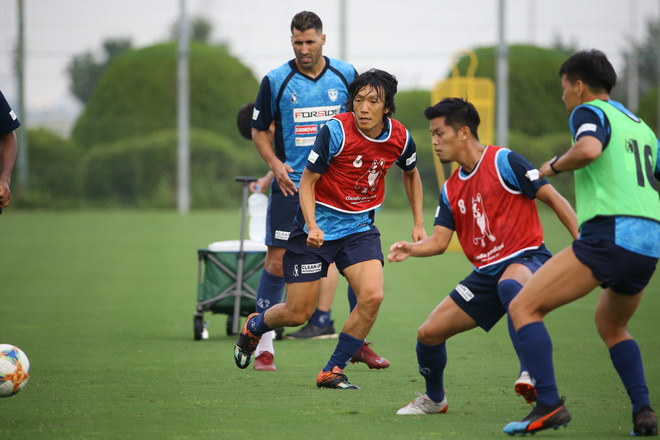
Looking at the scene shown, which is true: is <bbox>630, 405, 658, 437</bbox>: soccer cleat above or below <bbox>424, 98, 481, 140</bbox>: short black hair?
below

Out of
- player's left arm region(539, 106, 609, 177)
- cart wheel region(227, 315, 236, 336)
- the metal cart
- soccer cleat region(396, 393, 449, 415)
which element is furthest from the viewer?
cart wheel region(227, 315, 236, 336)

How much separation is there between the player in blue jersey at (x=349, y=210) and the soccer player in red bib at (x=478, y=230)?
2.47 ft

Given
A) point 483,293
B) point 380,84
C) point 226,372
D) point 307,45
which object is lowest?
point 226,372

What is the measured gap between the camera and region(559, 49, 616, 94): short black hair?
4.35 metres

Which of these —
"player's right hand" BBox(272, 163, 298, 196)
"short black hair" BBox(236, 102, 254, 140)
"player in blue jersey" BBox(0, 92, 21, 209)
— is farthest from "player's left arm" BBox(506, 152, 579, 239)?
"short black hair" BBox(236, 102, 254, 140)

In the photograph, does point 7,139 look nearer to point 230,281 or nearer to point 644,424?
point 230,281

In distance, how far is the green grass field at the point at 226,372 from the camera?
4.63 metres

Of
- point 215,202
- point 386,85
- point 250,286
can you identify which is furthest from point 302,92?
point 215,202

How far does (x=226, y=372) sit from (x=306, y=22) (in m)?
2.40

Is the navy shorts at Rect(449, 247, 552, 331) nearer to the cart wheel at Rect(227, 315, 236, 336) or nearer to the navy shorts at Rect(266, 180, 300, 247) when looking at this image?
the navy shorts at Rect(266, 180, 300, 247)

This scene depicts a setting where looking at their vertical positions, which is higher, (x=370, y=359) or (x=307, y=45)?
(x=307, y=45)

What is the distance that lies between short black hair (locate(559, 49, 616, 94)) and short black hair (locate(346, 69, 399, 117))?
147 centimetres

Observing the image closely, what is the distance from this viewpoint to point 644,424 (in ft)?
14.0

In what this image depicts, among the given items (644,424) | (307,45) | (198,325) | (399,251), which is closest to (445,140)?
(399,251)
